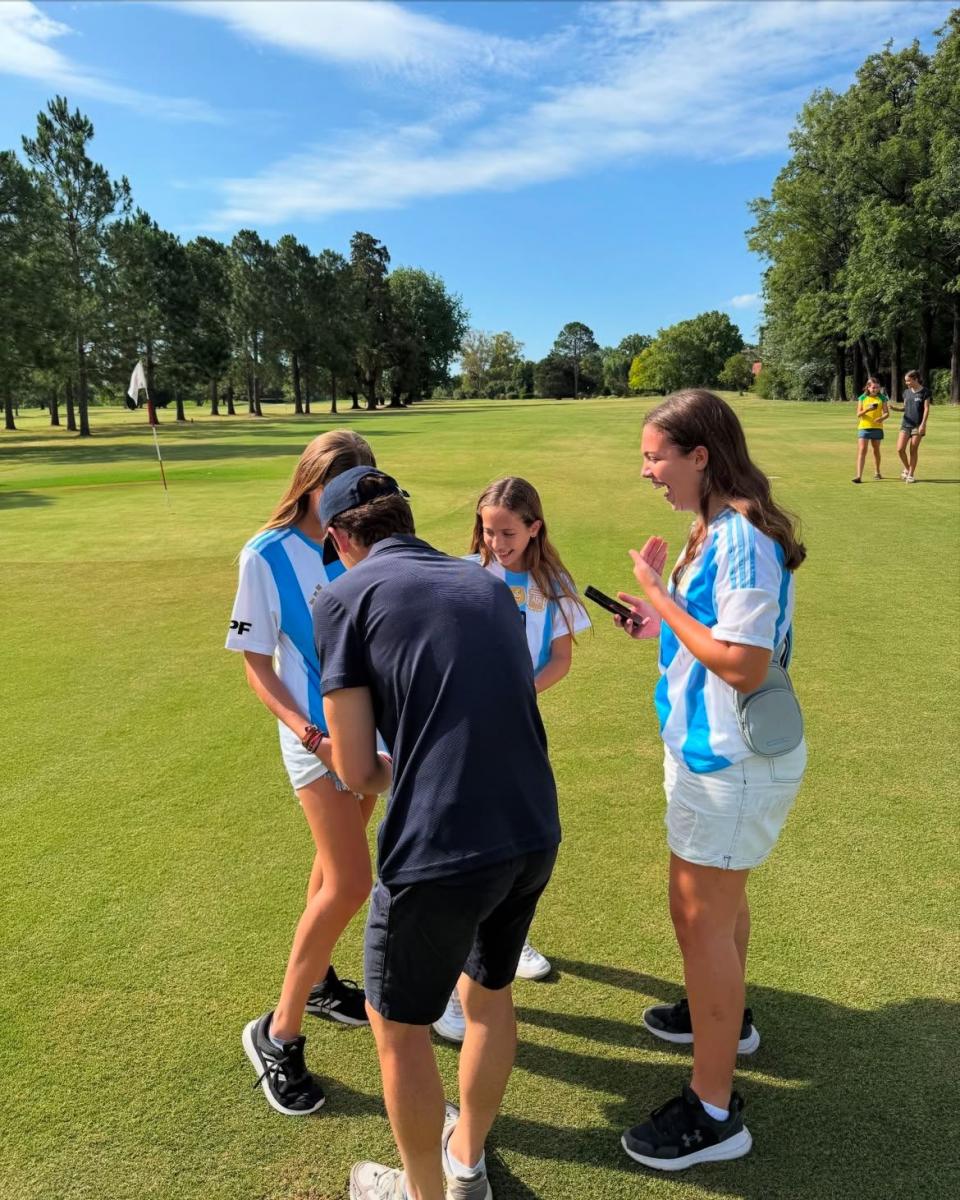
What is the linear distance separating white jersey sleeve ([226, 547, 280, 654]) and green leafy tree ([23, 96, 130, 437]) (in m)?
48.1

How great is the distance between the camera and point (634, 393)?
133375 mm

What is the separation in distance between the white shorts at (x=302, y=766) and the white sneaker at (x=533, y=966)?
1268 mm

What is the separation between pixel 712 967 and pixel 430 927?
110 cm

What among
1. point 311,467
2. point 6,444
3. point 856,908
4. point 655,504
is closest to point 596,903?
point 856,908

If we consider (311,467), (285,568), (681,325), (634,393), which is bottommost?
(285,568)

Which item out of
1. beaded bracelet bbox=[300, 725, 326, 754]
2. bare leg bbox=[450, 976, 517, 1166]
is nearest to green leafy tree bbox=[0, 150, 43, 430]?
beaded bracelet bbox=[300, 725, 326, 754]

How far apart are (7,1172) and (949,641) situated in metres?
7.94

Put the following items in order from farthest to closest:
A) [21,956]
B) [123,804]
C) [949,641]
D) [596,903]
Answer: [949,641]
[123,804]
[596,903]
[21,956]

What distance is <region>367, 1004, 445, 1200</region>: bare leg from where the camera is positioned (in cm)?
217

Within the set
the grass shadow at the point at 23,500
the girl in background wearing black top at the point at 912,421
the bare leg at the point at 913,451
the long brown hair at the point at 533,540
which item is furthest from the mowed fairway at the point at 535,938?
the grass shadow at the point at 23,500

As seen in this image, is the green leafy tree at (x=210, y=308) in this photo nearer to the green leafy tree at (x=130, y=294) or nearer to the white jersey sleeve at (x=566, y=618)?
the green leafy tree at (x=130, y=294)

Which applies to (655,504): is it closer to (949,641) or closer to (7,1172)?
(949,641)

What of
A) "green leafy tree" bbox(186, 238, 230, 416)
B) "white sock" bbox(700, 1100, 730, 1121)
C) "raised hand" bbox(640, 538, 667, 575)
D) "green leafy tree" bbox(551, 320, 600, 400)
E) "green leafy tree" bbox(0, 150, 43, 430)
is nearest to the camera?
"white sock" bbox(700, 1100, 730, 1121)

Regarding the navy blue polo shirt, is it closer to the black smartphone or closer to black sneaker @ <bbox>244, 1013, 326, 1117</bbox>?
the black smartphone
